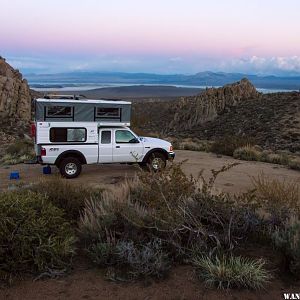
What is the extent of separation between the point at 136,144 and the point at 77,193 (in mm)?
6165

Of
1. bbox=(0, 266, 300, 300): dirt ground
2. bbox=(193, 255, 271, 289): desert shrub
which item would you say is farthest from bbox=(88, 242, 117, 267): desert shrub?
bbox=(193, 255, 271, 289): desert shrub

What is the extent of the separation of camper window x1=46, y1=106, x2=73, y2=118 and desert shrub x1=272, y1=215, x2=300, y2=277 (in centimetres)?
863

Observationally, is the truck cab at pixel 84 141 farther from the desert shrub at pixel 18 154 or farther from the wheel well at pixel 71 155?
the desert shrub at pixel 18 154

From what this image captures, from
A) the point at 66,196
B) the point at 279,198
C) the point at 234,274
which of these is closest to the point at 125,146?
the point at 66,196

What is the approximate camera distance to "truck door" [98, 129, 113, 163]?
576 inches

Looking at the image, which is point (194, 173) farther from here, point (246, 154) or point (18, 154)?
point (18, 154)

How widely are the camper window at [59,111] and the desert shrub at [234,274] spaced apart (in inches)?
355

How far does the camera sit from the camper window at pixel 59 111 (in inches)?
549

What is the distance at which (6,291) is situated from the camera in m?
5.78

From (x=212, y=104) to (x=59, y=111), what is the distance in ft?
131

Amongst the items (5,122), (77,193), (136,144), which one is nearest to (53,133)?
(136,144)

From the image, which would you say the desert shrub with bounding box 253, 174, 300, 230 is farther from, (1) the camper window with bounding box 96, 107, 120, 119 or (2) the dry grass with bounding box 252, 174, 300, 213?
(1) the camper window with bounding box 96, 107, 120, 119

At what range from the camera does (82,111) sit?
14312 mm

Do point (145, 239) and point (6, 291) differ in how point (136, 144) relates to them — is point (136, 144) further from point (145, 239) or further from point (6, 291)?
point (6, 291)
